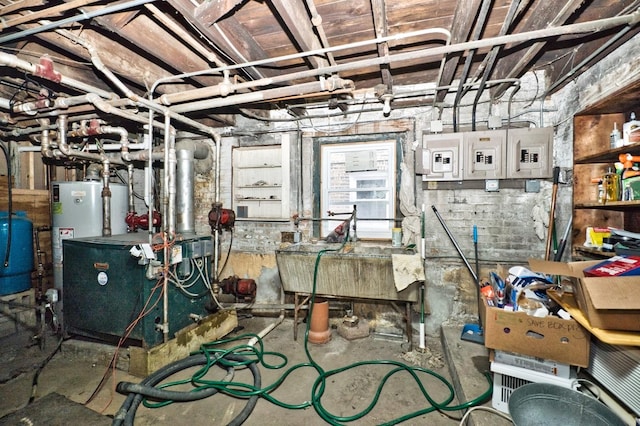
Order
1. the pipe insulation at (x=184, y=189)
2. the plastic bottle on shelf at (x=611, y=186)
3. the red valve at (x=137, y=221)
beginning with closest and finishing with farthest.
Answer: the plastic bottle on shelf at (x=611, y=186), the pipe insulation at (x=184, y=189), the red valve at (x=137, y=221)

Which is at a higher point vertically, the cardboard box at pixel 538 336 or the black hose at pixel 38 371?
the cardboard box at pixel 538 336

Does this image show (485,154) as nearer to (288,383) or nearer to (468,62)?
(468,62)

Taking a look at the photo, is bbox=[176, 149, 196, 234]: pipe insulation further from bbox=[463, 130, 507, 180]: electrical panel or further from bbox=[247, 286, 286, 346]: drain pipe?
bbox=[463, 130, 507, 180]: electrical panel

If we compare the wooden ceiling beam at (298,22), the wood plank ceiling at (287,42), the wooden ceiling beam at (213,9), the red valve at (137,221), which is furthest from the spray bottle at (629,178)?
the red valve at (137,221)

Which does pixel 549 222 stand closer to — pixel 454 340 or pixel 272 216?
pixel 454 340

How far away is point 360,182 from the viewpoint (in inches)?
144

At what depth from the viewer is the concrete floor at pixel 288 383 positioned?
79.0 inches

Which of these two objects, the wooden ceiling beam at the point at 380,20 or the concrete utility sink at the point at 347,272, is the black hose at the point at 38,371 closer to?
the concrete utility sink at the point at 347,272

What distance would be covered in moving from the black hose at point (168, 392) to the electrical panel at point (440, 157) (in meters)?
2.67

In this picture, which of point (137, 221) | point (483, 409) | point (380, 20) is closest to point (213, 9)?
point (380, 20)

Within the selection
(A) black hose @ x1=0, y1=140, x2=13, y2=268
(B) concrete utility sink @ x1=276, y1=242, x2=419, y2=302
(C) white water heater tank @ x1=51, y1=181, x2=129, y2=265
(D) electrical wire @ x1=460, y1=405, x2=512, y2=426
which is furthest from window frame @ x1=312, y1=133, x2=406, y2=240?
(A) black hose @ x1=0, y1=140, x2=13, y2=268

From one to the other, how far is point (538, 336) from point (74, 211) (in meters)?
4.84

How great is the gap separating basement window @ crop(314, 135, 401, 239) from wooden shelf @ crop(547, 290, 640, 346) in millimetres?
1810

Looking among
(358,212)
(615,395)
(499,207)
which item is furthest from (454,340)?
(358,212)
